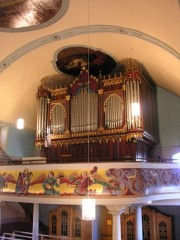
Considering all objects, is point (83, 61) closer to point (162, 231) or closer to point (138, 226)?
point (138, 226)

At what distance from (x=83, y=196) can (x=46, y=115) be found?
181 inches

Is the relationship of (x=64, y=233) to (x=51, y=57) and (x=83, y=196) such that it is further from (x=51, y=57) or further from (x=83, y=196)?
(x=51, y=57)

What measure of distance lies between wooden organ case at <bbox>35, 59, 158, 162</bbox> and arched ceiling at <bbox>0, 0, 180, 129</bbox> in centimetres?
87

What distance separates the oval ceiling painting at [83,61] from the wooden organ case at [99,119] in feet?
1.78

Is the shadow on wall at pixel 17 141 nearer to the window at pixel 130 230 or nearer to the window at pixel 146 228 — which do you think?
the window at pixel 130 230

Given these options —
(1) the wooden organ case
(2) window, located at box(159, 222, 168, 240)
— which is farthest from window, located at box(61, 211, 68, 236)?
(2) window, located at box(159, 222, 168, 240)

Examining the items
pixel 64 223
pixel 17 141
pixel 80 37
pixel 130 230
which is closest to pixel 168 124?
pixel 130 230

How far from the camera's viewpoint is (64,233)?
1260 centimetres

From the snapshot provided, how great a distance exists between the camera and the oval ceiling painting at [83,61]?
10384 millimetres

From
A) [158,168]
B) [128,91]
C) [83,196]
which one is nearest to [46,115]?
[128,91]

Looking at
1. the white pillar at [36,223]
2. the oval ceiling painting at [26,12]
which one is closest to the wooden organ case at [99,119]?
the white pillar at [36,223]

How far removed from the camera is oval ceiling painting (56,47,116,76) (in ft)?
34.1

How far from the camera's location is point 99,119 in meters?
10.5

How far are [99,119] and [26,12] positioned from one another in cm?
466
